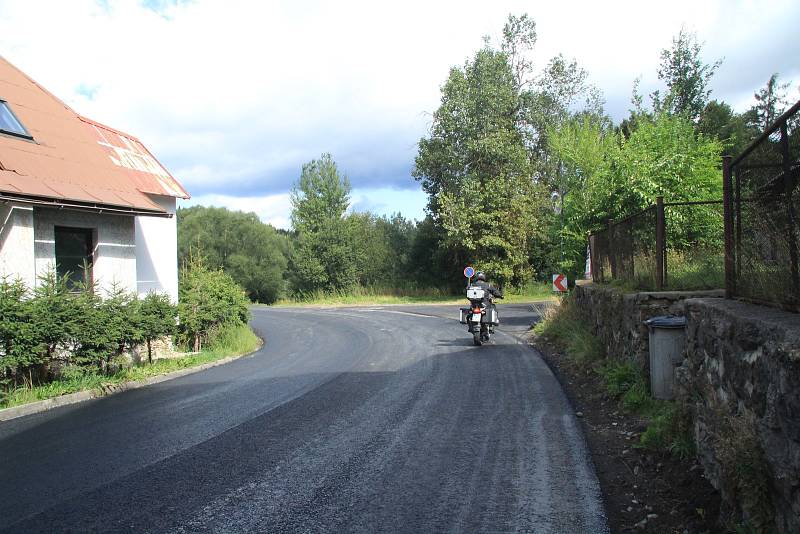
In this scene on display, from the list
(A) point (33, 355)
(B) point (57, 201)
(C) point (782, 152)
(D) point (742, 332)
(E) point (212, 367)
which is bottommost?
(E) point (212, 367)

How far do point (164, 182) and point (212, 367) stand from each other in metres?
7.22

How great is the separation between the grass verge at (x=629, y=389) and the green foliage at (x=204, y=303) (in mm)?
8549

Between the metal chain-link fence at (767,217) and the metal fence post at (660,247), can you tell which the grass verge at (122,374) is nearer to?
the metal fence post at (660,247)

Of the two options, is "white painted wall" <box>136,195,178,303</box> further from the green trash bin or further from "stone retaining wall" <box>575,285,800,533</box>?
"stone retaining wall" <box>575,285,800,533</box>

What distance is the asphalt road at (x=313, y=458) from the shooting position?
4109 mm

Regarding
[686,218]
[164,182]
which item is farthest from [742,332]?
[164,182]

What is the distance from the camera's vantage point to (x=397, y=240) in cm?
5222

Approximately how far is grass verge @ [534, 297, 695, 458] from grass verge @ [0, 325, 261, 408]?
7810 mm

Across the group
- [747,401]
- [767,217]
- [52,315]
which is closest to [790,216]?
[767,217]

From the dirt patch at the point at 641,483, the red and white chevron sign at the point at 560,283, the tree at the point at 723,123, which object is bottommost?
the dirt patch at the point at 641,483

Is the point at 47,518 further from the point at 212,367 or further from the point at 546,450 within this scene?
the point at 212,367

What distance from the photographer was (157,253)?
1642cm

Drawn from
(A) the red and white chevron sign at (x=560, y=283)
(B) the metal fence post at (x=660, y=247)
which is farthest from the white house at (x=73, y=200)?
(A) the red and white chevron sign at (x=560, y=283)

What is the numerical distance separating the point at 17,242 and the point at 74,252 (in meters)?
2.12
